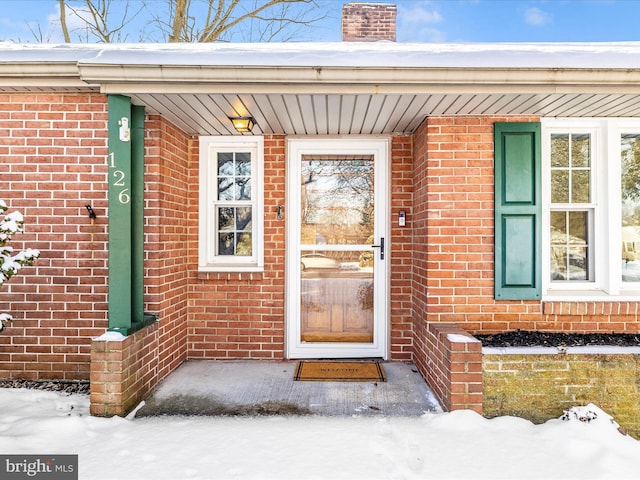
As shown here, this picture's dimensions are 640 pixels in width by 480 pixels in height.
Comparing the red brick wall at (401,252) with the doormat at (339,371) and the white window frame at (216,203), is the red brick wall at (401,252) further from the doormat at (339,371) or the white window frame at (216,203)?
the white window frame at (216,203)

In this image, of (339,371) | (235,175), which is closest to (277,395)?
(339,371)

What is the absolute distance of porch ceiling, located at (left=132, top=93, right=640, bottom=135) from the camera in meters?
3.13

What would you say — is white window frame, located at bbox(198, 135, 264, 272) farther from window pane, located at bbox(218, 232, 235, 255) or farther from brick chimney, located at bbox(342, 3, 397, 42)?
brick chimney, located at bbox(342, 3, 397, 42)

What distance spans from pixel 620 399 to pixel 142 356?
148 inches

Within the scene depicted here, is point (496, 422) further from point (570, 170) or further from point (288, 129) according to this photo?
point (288, 129)

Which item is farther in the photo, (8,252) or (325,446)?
(8,252)

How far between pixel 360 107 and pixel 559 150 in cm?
203

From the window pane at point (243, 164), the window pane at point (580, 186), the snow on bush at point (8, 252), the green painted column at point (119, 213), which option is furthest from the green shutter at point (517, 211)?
the snow on bush at point (8, 252)

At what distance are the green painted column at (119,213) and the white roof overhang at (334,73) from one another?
209mm

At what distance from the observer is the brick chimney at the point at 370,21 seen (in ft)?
17.9

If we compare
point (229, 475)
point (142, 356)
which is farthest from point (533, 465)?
point (142, 356)

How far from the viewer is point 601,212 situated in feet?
12.3

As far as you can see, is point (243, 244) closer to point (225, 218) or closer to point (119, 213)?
point (225, 218)

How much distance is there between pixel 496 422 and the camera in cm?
293
